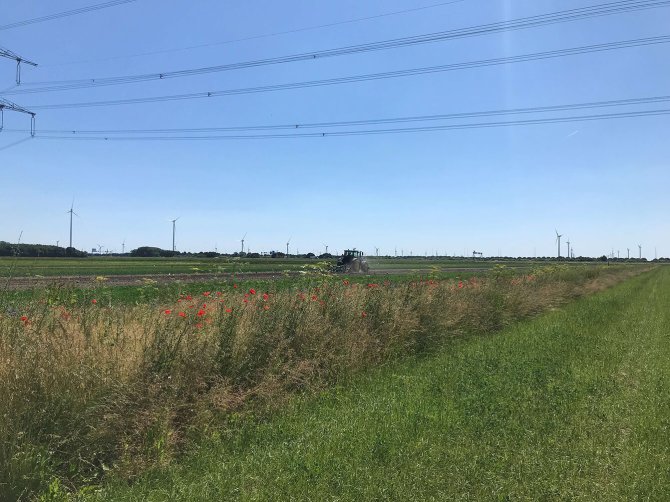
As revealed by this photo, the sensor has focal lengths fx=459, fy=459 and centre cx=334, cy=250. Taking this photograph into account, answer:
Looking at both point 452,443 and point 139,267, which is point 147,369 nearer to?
point 452,443

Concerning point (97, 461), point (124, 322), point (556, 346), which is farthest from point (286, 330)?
point (556, 346)

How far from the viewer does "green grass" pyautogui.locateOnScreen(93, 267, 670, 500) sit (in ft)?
13.2

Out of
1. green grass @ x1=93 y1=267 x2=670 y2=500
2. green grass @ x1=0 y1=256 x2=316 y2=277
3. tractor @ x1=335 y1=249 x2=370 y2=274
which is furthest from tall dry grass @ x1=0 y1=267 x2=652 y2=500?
tractor @ x1=335 y1=249 x2=370 y2=274

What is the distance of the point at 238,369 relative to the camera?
6.14 meters

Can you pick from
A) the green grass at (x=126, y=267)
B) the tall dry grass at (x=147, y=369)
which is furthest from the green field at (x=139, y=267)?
the tall dry grass at (x=147, y=369)

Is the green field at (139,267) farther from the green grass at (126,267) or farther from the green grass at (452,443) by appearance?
the green grass at (452,443)

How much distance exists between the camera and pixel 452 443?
5004 millimetres

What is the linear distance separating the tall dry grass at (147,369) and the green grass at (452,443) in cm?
38

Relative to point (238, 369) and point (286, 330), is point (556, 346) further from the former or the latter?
point (238, 369)

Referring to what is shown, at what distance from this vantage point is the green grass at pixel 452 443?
4.03 metres

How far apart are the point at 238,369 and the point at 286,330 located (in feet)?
4.05

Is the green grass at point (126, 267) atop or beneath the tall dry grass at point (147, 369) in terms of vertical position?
atop

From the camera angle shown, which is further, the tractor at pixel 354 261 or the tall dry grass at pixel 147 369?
the tractor at pixel 354 261

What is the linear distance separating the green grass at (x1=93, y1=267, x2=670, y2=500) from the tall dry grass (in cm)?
38
